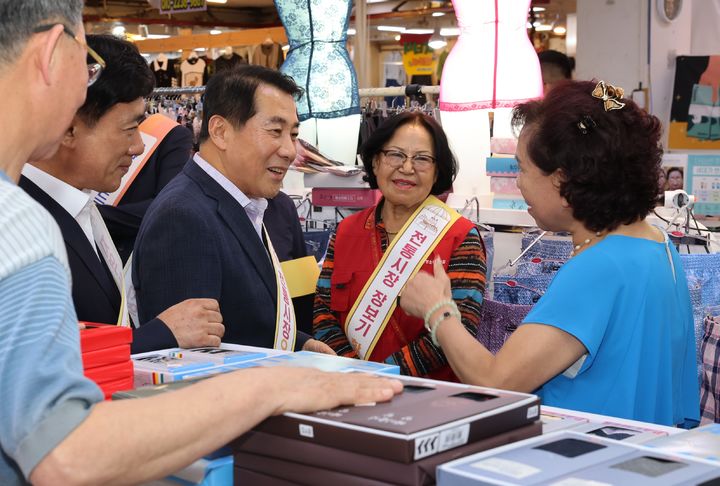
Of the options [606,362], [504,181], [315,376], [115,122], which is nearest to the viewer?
[315,376]

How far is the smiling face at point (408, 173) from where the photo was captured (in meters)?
3.22

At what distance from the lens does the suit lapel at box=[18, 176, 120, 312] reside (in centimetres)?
204

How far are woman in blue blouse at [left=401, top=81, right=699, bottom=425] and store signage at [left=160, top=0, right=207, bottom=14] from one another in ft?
20.8

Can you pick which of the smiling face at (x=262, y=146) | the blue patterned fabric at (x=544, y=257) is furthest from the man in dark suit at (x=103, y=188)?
the blue patterned fabric at (x=544, y=257)

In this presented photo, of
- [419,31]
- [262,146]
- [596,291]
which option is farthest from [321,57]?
[419,31]

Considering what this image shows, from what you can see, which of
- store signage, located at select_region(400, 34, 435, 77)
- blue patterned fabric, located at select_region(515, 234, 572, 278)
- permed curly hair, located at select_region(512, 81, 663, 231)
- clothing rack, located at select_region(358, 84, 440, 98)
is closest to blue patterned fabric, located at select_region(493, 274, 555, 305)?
blue patterned fabric, located at select_region(515, 234, 572, 278)

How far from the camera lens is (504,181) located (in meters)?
4.71

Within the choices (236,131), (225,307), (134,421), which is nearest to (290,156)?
(236,131)

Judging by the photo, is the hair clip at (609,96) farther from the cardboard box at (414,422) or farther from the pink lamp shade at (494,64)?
the pink lamp shade at (494,64)

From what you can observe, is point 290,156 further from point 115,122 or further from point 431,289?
point 431,289

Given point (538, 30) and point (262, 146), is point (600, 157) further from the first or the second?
point (538, 30)

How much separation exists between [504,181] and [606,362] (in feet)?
9.42

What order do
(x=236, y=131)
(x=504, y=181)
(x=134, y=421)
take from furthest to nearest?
1. (x=504, y=181)
2. (x=236, y=131)
3. (x=134, y=421)

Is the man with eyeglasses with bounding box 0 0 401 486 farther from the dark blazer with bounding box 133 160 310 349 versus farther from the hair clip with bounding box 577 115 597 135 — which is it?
the dark blazer with bounding box 133 160 310 349
